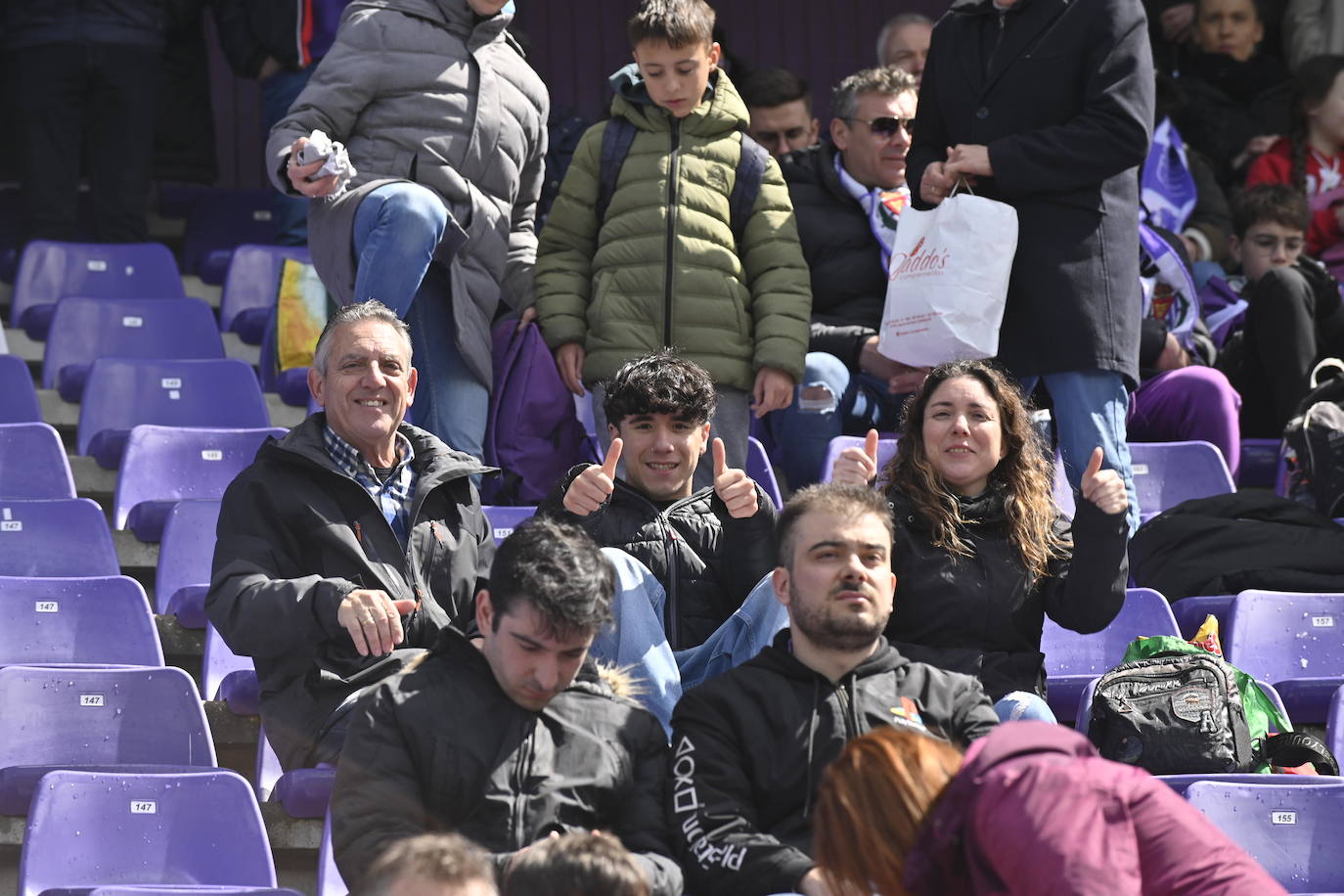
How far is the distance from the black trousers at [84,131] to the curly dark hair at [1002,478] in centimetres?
361

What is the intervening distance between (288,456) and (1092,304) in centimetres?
191

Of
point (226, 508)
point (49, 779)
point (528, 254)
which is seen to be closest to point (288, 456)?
point (226, 508)

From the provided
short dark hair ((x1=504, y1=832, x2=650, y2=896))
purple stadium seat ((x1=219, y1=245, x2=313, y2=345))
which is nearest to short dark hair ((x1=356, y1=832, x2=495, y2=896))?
short dark hair ((x1=504, y1=832, x2=650, y2=896))

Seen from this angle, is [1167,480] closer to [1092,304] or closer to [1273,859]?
[1092,304]

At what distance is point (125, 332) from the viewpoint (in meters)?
6.11

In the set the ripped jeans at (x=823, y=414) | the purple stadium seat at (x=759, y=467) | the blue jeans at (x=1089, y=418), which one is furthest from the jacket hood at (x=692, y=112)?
the blue jeans at (x=1089, y=418)

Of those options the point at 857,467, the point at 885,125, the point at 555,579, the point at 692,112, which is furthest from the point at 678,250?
the point at 555,579

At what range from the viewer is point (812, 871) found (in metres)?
2.84

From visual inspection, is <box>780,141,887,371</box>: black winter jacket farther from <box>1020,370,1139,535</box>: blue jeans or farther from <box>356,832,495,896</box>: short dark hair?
<box>356,832,495,896</box>: short dark hair

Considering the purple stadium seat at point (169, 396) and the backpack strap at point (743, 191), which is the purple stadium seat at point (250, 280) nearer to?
the purple stadium seat at point (169, 396)

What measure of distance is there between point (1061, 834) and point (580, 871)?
0.68 meters

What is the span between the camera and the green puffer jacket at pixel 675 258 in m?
4.84

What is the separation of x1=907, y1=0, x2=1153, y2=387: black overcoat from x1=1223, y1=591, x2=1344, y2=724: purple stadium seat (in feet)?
2.03

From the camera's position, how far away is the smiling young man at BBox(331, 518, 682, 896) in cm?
296
